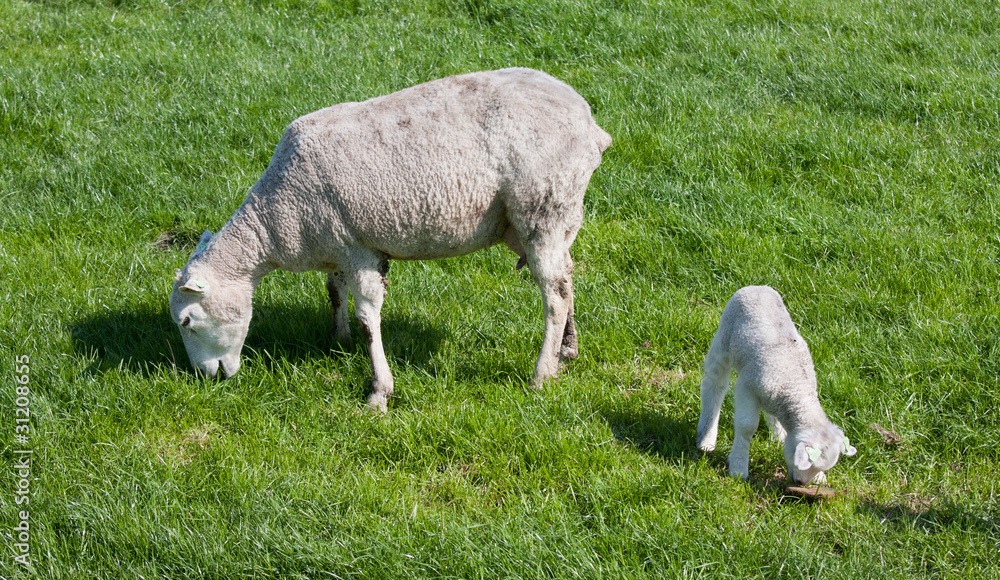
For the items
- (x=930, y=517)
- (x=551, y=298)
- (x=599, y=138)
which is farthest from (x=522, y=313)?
(x=930, y=517)

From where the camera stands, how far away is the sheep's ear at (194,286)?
4.28 m

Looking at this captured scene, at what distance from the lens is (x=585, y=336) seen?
202 inches

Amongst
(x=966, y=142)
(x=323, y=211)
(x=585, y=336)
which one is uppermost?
(x=323, y=211)

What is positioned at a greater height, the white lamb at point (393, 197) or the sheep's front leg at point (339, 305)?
the white lamb at point (393, 197)

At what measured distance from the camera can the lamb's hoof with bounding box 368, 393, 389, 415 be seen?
4.52 metres

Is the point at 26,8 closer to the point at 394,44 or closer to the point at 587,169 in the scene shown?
the point at 394,44

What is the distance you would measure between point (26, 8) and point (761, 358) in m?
8.76

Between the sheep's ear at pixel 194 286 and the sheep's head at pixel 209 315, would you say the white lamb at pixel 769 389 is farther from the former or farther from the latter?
the sheep's ear at pixel 194 286

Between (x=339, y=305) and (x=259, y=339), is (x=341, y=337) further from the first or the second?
(x=259, y=339)

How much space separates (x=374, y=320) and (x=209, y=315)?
862mm

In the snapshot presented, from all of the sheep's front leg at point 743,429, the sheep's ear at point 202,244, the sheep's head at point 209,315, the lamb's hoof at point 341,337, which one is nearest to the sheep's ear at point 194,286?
the sheep's head at point 209,315

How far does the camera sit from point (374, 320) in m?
4.52

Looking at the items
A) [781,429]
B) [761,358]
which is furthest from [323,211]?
[781,429]

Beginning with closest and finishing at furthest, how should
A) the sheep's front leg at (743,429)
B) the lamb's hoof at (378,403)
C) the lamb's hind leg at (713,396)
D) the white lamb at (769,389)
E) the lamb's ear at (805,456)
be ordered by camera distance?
the lamb's ear at (805,456) → the white lamb at (769,389) → the sheep's front leg at (743,429) → the lamb's hind leg at (713,396) → the lamb's hoof at (378,403)
